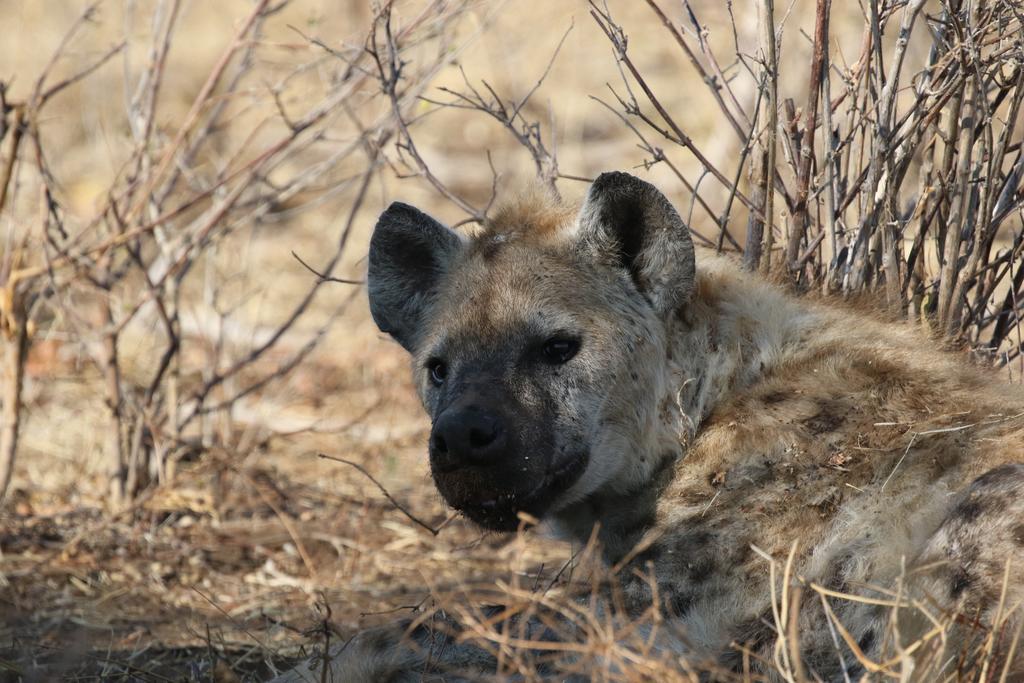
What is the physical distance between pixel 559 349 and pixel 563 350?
10 millimetres

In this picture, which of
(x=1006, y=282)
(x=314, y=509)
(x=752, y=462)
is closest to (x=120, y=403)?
(x=314, y=509)

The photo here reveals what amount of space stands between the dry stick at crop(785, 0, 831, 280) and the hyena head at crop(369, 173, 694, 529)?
541 millimetres

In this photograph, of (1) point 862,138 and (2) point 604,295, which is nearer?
(2) point 604,295

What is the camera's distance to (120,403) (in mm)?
4625

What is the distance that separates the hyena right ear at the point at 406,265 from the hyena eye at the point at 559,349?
0.43 m

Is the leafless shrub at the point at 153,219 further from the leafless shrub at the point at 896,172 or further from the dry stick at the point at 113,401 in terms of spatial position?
the leafless shrub at the point at 896,172

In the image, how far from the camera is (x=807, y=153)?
3.21 meters

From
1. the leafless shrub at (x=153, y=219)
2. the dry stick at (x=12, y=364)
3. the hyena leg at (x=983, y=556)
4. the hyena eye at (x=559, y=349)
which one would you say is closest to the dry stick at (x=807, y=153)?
the hyena eye at (x=559, y=349)

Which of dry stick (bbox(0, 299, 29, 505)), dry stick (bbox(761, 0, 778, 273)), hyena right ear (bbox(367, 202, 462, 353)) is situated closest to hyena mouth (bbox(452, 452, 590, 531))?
hyena right ear (bbox(367, 202, 462, 353))

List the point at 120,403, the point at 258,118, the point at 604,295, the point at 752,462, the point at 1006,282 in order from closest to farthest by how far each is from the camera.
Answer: the point at 752,462
the point at 604,295
the point at 1006,282
the point at 120,403
the point at 258,118

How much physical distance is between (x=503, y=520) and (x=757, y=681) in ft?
2.08

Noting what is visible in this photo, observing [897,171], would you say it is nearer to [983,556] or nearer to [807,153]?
[807,153]

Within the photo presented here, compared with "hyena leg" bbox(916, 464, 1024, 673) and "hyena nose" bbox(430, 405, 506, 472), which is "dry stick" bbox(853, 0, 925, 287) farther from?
"hyena nose" bbox(430, 405, 506, 472)

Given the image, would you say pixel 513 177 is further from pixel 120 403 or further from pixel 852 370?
pixel 852 370
